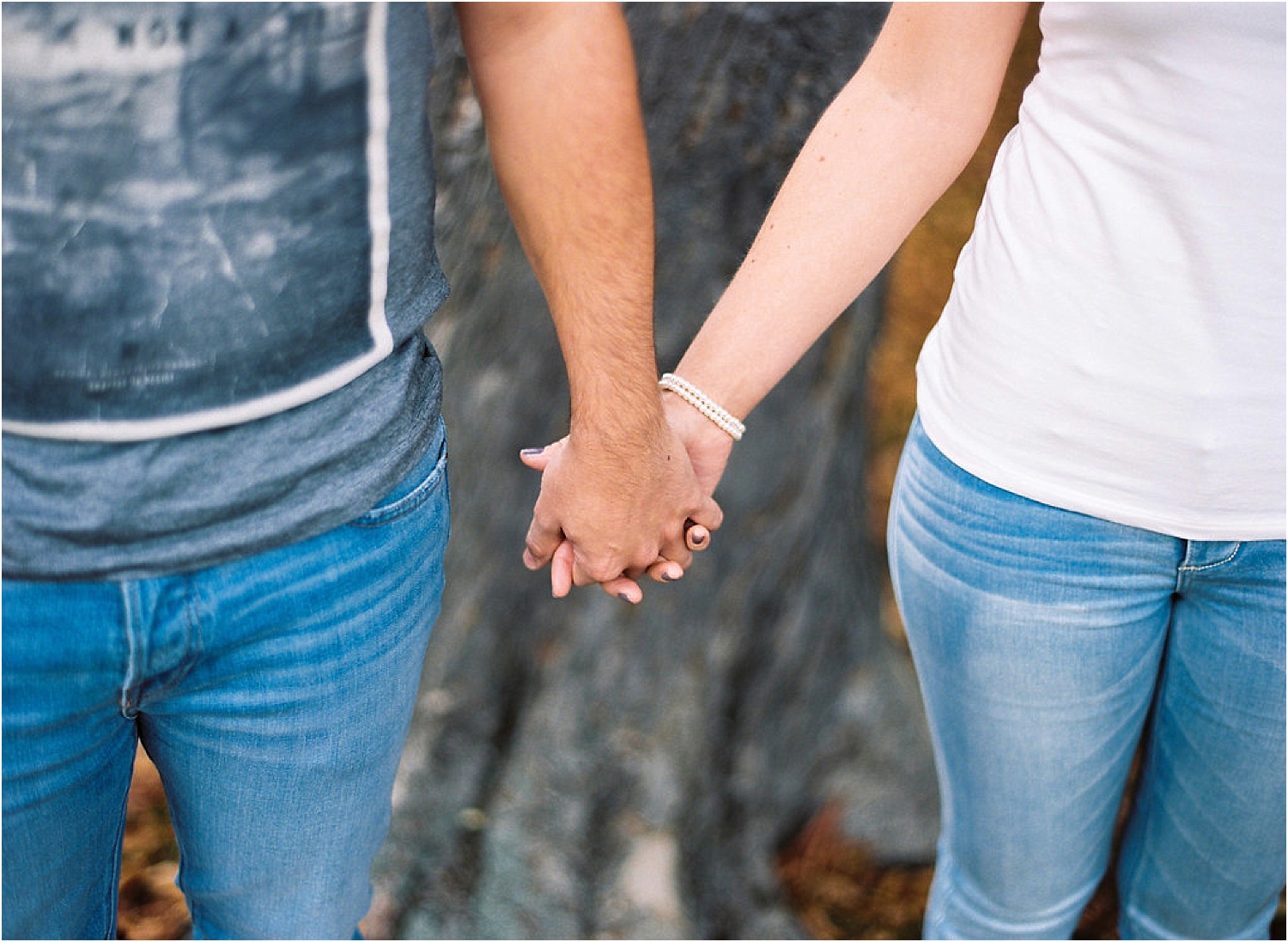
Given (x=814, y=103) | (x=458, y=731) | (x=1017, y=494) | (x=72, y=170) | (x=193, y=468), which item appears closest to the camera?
(x=72, y=170)

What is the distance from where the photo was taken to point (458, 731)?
7.92 ft

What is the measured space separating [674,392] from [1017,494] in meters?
0.47

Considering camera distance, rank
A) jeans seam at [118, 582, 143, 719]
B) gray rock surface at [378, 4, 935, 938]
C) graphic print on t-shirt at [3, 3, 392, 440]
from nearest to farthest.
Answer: graphic print on t-shirt at [3, 3, 392, 440], jeans seam at [118, 582, 143, 719], gray rock surface at [378, 4, 935, 938]

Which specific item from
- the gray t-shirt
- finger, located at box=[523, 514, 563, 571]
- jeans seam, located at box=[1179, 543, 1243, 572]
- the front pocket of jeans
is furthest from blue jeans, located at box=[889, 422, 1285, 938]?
the gray t-shirt

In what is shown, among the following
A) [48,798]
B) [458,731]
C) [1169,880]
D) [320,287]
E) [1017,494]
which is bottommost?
[458,731]

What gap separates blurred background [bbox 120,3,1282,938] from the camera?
210cm

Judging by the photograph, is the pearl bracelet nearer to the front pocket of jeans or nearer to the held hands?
the held hands

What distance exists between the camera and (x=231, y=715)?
4.13 feet

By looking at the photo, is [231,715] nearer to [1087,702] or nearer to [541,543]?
[541,543]

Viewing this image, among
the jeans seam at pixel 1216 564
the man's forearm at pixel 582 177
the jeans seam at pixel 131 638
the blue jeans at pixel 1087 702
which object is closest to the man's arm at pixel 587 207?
the man's forearm at pixel 582 177

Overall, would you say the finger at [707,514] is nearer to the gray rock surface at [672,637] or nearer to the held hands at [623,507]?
the held hands at [623,507]

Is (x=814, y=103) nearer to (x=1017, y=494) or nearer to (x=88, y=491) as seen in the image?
(x=1017, y=494)

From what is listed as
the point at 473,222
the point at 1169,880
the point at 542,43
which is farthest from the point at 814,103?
the point at 1169,880

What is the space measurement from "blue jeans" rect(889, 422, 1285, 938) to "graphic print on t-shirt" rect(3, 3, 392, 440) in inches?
30.8
